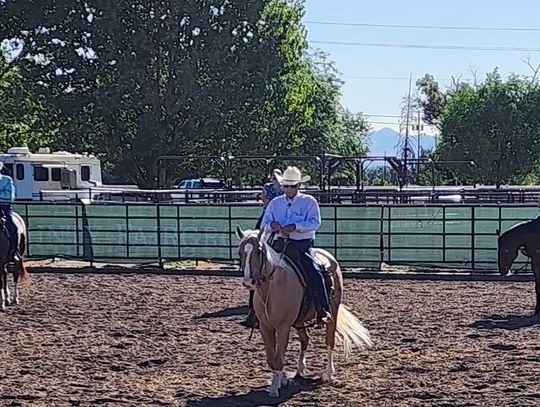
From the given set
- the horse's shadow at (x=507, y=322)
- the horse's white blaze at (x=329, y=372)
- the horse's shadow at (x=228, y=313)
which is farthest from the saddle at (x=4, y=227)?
the horse's white blaze at (x=329, y=372)

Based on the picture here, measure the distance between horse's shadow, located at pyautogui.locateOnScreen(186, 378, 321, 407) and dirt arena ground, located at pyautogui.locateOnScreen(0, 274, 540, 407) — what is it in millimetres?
15

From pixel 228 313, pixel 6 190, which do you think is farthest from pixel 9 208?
pixel 228 313

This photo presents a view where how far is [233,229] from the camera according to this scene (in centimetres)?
1711

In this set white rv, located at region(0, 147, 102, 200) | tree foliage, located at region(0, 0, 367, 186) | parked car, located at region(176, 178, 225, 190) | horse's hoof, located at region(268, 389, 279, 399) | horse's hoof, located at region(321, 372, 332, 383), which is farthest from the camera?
parked car, located at region(176, 178, 225, 190)

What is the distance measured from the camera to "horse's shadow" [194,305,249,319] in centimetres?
1130

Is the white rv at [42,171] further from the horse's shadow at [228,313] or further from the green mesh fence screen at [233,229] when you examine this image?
the horse's shadow at [228,313]

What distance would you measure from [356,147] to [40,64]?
24.0m

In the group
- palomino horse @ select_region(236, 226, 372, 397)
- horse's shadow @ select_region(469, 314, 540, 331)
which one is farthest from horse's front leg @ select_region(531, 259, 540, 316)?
palomino horse @ select_region(236, 226, 372, 397)

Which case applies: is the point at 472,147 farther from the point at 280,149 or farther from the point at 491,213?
the point at 491,213

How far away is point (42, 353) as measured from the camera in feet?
29.2

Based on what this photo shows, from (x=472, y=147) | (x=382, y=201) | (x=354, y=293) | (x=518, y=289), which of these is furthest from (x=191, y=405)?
(x=472, y=147)

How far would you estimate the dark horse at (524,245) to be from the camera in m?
11.6

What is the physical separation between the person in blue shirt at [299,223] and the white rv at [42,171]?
1980cm

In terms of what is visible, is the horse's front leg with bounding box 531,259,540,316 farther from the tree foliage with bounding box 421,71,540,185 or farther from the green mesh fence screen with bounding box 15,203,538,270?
the tree foliage with bounding box 421,71,540,185
